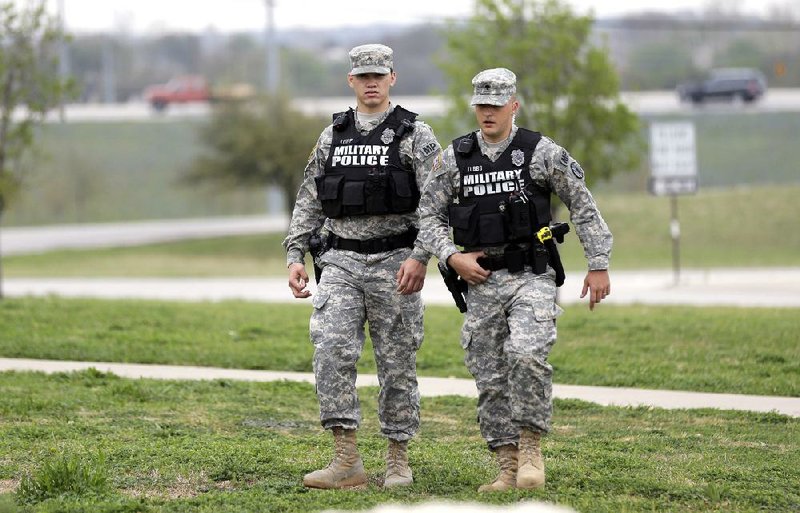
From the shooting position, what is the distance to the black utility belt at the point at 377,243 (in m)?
6.62

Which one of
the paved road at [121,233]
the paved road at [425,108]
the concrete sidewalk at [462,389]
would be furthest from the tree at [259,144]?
the concrete sidewalk at [462,389]

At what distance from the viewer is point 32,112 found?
57.8ft

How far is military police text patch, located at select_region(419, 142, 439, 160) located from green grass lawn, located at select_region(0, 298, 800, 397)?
14.0ft

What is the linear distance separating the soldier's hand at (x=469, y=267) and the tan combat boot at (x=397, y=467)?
2.97 feet

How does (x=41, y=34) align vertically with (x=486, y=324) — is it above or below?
above

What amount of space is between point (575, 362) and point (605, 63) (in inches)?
339

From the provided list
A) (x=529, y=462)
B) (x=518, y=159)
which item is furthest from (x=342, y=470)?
(x=518, y=159)

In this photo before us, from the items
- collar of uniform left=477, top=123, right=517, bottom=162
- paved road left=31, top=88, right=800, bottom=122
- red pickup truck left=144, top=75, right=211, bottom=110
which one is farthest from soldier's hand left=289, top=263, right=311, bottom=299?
red pickup truck left=144, top=75, right=211, bottom=110

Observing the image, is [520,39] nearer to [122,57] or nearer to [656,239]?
[656,239]

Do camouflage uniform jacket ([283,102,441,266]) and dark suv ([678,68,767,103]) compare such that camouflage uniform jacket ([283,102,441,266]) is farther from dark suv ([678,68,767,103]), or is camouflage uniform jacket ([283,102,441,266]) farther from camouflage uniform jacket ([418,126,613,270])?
dark suv ([678,68,767,103])

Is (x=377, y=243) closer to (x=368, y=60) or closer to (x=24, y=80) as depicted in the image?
(x=368, y=60)

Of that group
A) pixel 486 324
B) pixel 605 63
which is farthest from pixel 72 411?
pixel 605 63

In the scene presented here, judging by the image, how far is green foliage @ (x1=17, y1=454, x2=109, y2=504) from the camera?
616 cm

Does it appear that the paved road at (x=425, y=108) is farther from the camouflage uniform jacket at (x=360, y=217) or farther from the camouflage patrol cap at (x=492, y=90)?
the camouflage patrol cap at (x=492, y=90)
